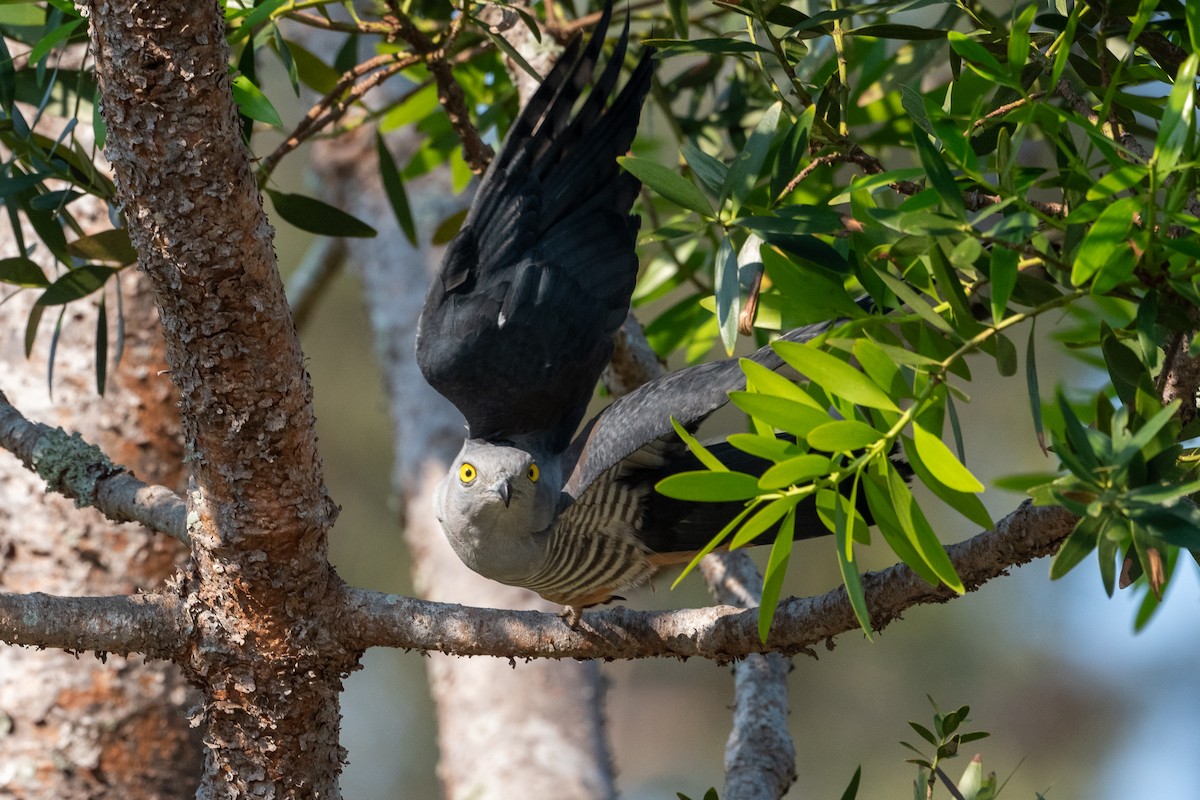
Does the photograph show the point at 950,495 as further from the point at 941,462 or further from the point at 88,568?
the point at 88,568

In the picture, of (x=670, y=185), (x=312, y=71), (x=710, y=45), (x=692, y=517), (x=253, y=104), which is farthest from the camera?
(x=312, y=71)

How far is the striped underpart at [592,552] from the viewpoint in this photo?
162 cm

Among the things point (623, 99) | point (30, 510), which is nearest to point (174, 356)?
point (623, 99)

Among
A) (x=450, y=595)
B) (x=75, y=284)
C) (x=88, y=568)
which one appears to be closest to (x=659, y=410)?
(x=75, y=284)

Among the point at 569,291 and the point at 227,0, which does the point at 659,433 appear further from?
the point at 227,0

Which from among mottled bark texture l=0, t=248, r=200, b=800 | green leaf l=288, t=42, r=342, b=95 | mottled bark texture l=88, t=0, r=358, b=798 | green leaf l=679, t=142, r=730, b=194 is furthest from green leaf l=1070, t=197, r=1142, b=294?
mottled bark texture l=0, t=248, r=200, b=800

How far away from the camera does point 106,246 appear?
1613 mm

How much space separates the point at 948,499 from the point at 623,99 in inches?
34.4

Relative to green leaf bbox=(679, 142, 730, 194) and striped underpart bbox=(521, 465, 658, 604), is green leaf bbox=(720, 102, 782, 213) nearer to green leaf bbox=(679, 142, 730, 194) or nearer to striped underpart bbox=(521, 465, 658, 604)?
green leaf bbox=(679, 142, 730, 194)

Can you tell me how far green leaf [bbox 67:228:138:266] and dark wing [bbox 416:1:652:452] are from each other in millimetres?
447

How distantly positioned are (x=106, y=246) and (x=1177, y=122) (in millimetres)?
1429

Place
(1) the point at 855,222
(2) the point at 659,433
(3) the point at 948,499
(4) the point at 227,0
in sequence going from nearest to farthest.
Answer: (3) the point at 948,499 < (1) the point at 855,222 < (2) the point at 659,433 < (4) the point at 227,0

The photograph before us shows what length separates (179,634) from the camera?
140 centimetres

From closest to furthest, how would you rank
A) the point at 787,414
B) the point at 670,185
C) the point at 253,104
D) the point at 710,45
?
1. the point at 787,414
2. the point at 670,185
3. the point at 710,45
4. the point at 253,104
